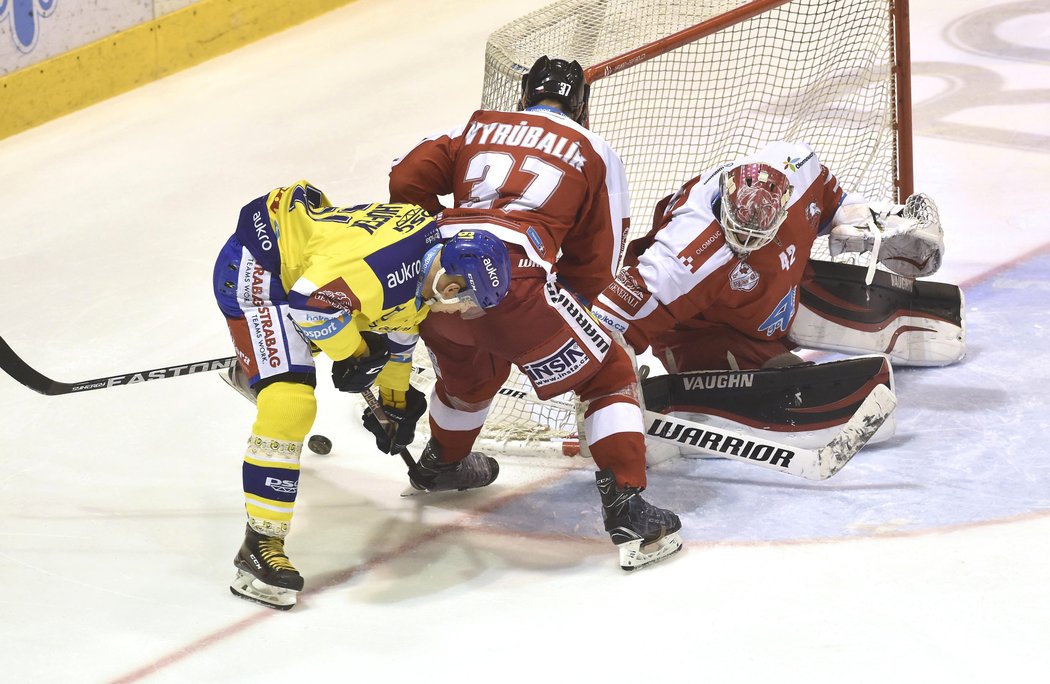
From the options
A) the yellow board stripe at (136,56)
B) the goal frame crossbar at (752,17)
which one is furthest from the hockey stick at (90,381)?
the yellow board stripe at (136,56)

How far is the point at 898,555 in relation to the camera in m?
2.89

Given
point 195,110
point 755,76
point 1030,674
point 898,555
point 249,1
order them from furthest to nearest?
1. point 249,1
2. point 195,110
3. point 755,76
4. point 898,555
5. point 1030,674

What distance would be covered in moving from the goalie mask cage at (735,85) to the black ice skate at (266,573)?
1.09 meters

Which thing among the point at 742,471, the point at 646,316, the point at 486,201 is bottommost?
the point at 742,471

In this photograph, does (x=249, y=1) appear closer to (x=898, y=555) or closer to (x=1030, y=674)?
(x=898, y=555)

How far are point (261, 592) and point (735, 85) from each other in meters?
2.66

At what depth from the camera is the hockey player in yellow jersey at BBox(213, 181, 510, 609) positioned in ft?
8.79

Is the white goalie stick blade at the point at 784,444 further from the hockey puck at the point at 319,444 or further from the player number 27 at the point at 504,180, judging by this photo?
the hockey puck at the point at 319,444

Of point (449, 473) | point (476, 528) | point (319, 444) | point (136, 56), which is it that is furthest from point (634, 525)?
point (136, 56)

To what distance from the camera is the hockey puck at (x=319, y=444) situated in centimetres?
358

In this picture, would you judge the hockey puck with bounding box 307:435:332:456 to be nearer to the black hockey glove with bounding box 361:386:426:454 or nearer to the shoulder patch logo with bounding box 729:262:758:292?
the black hockey glove with bounding box 361:386:426:454

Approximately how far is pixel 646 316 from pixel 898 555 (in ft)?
2.89

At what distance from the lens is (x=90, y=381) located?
3.26 metres

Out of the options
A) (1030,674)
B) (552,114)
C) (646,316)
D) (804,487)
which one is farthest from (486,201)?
(1030,674)
